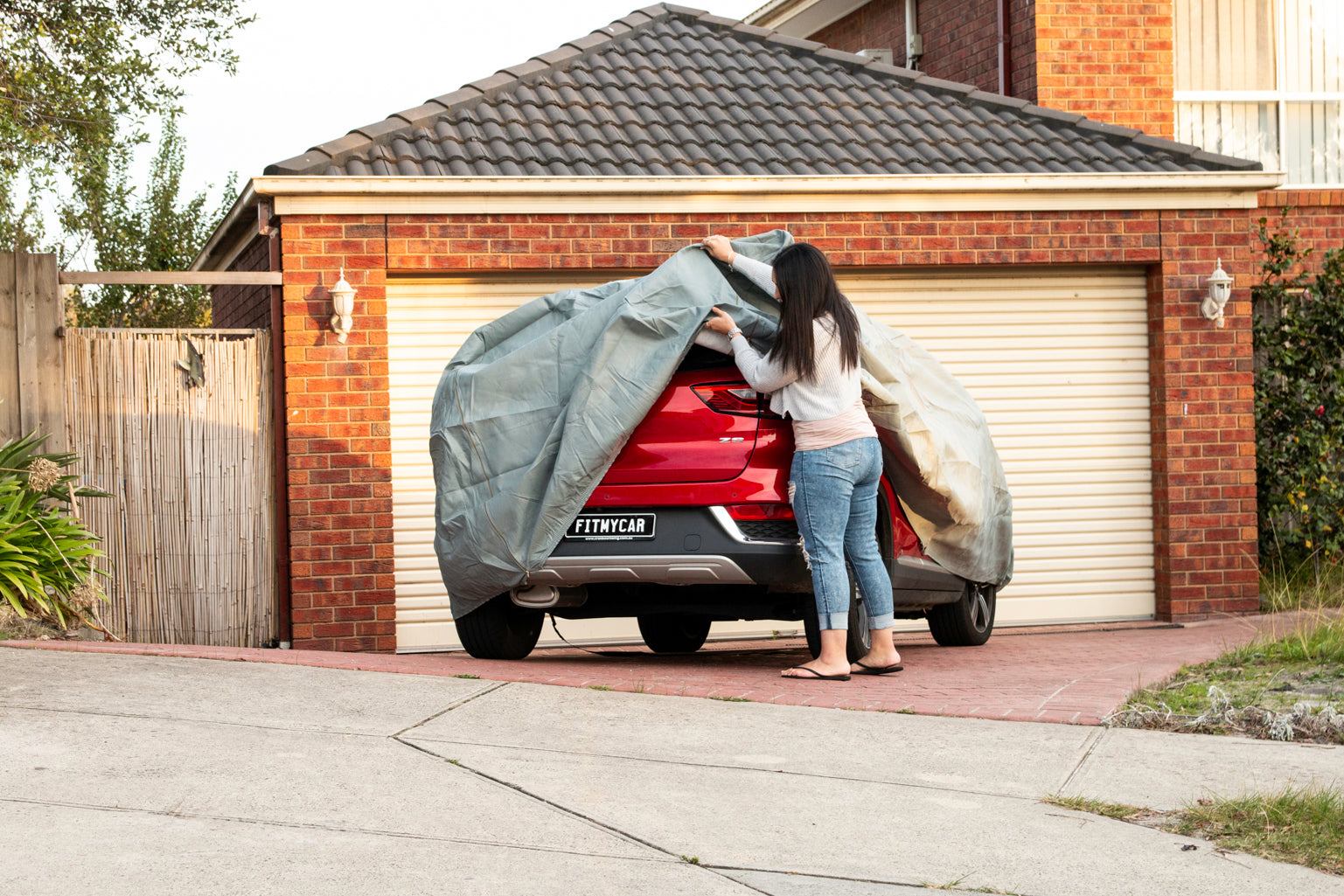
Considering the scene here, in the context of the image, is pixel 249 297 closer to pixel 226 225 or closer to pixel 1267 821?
pixel 226 225

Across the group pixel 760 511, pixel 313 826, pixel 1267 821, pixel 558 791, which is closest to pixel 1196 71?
pixel 760 511

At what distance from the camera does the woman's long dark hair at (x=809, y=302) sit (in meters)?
6.29

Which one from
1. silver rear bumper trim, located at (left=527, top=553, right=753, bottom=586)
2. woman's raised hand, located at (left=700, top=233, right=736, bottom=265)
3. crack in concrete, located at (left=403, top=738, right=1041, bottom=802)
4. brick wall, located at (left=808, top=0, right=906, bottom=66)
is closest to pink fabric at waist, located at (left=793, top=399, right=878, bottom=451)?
silver rear bumper trim, located at (left=527, top=553, right=753, bottom=586)

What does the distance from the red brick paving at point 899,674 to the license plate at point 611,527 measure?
636mm

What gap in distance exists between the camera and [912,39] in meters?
15.2

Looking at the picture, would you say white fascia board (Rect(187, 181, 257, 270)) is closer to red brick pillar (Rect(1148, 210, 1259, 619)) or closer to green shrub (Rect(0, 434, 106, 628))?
green shrub (Rect(0, 434, 106, 628))

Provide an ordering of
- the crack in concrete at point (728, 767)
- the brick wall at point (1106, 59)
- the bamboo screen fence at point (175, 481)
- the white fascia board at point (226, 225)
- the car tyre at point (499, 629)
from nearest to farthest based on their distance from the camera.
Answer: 1. the crack in concrete at point (728, 767)
2. the car tyre at point (499, 629)
3. the bamboo screen fence at point (175, 481)
4. the white fascia board at point (226, 225)
5. the brick wall at point (1106, 59)

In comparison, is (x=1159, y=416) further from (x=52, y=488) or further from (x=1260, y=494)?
(x=52, y=488)

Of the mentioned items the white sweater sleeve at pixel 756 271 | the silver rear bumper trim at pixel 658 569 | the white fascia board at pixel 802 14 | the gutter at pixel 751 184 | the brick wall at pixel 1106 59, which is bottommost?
the silver rear bumper trim at pixel 658 569

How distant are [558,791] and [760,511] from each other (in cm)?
229

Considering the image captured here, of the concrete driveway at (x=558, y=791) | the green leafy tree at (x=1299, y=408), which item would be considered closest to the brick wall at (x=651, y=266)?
the green leafy tree at (x=1299, y=408)

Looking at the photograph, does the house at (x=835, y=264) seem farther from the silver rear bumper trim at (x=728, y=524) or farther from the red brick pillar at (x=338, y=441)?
the silver rear bumper trim at (x=728, y=524)

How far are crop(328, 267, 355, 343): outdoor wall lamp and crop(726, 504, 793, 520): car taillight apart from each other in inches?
154

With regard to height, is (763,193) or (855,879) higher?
(763,193)
